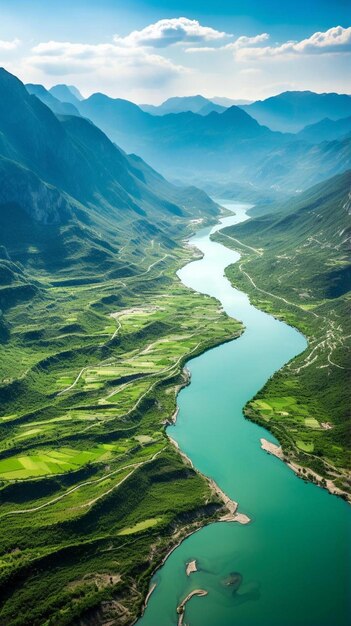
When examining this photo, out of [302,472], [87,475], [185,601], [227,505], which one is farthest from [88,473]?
[302,472]

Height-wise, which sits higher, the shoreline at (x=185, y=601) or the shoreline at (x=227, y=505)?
the shoreline at (x=227, y=505)

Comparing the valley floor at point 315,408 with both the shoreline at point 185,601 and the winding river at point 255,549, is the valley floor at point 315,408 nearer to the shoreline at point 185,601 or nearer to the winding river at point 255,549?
the winding river at point 255,549

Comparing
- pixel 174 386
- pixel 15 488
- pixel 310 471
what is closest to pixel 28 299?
pixel 174 386

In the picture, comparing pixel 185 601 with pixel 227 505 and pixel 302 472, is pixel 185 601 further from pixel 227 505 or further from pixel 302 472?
pixel 302 472

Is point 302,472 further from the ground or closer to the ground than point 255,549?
further from the ground

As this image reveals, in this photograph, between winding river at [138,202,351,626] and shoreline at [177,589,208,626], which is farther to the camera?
winding river at [138,202,351,626]

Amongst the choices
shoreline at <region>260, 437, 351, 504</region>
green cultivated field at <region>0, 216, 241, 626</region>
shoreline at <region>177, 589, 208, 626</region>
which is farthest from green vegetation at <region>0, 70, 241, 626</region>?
shoreline at <region>260, 437, 351, 504</region>

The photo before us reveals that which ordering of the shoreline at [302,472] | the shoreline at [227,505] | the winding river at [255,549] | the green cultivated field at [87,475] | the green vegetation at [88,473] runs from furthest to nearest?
the shoreline at [302,472] < the shoreline at [227,505] < the green cultivated field at [87,475] < the green vegetation at [88,473] < the winding river at [255,549]

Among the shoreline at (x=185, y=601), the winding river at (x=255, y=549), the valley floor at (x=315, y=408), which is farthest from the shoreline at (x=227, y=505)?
the valley floor at (x=315, y=408)

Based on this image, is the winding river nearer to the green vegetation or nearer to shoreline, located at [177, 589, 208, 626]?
shoreline, located at [177, 589, 208, 626]
